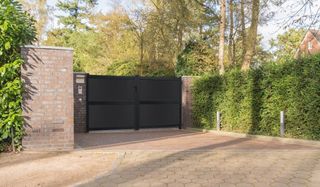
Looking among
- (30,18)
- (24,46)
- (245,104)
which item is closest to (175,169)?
(24,46)

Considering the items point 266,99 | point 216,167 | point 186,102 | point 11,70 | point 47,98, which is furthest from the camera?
point 186,102

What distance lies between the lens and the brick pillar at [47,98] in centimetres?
718

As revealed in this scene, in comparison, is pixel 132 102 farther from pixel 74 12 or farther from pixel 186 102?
pixel 74 12

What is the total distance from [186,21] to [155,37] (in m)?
3.08

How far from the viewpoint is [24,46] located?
23.4ft

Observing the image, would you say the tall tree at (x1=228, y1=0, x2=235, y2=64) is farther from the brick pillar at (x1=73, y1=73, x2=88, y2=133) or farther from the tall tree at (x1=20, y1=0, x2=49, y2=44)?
the tall tree at (x1=20, y1=0, x2=49, y2=44)

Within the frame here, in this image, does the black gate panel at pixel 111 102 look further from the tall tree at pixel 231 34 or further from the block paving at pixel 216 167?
the tall tree at pixel 231 34

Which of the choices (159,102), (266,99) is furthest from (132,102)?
(266,99)

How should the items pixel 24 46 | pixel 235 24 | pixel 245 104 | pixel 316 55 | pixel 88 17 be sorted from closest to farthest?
pixel 24 46 < pixel 316 55 < pixel 245 104 < pixel 235 24 < pixel 88 17

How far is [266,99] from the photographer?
9.77 metres

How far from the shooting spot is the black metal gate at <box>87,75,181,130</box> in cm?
1215

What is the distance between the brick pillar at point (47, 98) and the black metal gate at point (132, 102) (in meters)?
4.51

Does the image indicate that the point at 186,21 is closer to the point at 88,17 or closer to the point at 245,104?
the point at 245,104

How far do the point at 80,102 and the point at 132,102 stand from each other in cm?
194
